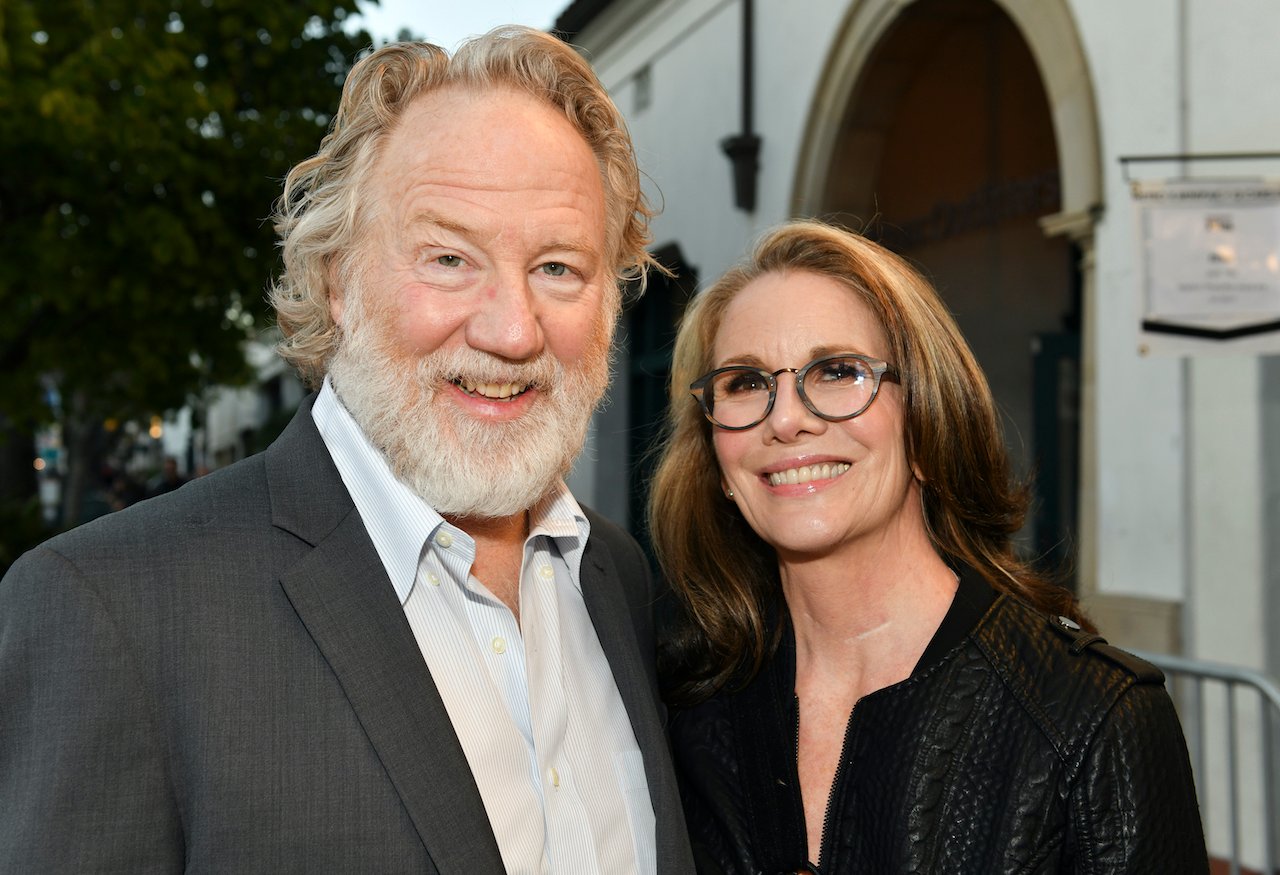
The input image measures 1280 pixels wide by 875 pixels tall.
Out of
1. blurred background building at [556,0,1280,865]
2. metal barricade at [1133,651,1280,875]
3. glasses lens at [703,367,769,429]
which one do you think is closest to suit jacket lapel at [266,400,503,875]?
glasses lens at [703,367,769,429]

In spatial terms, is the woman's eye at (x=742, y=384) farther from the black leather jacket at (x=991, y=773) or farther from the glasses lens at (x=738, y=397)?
the black leather jacket at (x=991, y=773)

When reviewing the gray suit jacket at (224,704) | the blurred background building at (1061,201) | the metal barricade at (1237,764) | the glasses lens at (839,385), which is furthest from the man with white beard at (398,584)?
the metal barricade at (1237,764)

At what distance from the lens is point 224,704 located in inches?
67.5

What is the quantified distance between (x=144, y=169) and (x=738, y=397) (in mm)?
6936

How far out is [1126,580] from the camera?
582 centimetres

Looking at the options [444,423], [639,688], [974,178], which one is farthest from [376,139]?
[974,178]

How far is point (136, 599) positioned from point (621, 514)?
37.3ft

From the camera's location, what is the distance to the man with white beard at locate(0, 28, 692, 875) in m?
1.65

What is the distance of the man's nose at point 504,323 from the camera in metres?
2.09

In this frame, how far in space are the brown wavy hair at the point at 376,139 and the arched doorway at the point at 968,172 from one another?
609cm

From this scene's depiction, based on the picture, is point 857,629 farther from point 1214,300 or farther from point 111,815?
point 1214,300

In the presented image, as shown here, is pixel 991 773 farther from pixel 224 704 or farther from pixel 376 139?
pixel 376 139

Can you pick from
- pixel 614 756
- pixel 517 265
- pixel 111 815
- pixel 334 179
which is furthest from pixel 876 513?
pixel 111 815

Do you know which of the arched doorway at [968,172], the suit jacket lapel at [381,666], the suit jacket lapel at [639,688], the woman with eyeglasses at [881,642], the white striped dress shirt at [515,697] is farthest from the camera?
the arched doorway at [968,172]
